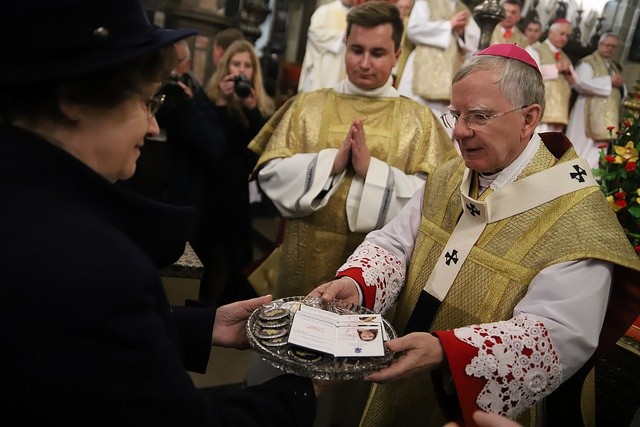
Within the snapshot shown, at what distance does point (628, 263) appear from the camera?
177 cm

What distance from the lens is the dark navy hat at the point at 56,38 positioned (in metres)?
0.97

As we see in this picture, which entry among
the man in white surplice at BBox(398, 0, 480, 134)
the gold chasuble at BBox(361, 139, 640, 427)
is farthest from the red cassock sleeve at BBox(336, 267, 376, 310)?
the man in white surplice at BBox(398, 0, 480, 134)

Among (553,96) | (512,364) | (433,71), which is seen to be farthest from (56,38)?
(553,96)

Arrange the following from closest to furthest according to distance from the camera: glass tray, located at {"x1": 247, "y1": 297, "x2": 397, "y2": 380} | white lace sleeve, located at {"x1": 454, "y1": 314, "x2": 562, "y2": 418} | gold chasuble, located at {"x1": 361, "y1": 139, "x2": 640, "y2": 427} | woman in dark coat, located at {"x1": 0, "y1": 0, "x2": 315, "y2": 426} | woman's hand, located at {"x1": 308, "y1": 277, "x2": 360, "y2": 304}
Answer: woman in dark coat, located at {"x1": 0, "y1": 0, "x2": 315, "y2": 426}
glass tray, located at {"x1": 247, "y1": 297, "x2": 397, "y2": 380}
white lace sleeve, located at {"x1": 454, "y1": 314, "x2": 562, "y2": 418}
gold chasuble, located at {"x1": 361, "y1": 139, "x2": 640, "y2": 427}
woman's hand, located at {"x1": 308, "y1": 277, "x2": 360, "y2": 304}

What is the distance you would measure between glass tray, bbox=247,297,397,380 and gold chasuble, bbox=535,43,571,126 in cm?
692

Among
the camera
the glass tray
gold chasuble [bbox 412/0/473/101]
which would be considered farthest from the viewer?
gold chasuble [bbox 412/0/473/101]

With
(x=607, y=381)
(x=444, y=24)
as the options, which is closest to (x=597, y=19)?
(x=444, y=24)

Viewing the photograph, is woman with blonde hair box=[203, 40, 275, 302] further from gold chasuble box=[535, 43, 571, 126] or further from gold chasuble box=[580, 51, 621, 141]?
gold chasuble box=[580, 51, 621, 141]

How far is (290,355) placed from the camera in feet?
5.12

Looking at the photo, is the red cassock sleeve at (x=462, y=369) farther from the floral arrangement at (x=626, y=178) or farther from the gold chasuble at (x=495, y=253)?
the floral arrangement at (x=626, y=178)

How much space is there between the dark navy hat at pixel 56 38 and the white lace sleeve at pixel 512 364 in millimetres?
1267

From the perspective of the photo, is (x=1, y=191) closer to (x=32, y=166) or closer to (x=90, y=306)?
(x=32, y=166)

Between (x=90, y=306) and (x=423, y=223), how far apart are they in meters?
1.60

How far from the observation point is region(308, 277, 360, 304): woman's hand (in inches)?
78.3
